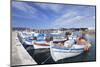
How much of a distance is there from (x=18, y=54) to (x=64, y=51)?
2.01ft

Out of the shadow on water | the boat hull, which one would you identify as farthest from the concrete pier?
the boat hull

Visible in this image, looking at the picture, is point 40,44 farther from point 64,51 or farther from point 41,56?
point 64,51

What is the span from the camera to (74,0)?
2594 millimetres

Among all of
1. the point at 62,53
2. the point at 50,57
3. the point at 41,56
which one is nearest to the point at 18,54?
the point at 41,56

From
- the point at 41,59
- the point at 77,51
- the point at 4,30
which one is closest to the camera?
the point at 4,30

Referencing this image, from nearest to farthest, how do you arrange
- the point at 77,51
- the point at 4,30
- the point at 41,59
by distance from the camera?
1. the point at 4,30
2. the point at 41,59
3. the point at 77,51

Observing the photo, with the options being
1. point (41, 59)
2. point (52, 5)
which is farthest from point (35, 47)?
point (52, 5)

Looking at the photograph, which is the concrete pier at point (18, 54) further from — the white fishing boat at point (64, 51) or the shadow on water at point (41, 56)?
the white fishing boat at point (64, 51)

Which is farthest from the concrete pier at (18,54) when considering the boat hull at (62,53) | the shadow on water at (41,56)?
the boat hull at (62,53)

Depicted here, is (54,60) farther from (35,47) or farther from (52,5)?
(52,5)

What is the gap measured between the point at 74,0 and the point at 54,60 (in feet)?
2.82

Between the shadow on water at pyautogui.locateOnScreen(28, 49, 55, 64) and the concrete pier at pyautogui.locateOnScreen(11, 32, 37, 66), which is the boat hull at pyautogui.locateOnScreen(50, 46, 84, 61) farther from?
the concrete pier at pyautogui.locateOnScreen(11, 32, 37, 66)

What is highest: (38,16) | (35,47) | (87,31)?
(38,16)

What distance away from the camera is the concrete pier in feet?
7.57
